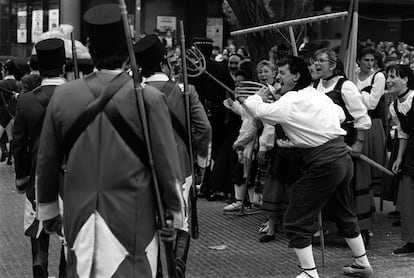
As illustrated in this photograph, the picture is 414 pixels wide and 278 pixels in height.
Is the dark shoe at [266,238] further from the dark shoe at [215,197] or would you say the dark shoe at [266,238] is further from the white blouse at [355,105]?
the dark shoe at [215,197]

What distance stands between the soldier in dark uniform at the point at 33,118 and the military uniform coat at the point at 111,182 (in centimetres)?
206

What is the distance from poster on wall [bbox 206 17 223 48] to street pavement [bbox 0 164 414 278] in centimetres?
1541

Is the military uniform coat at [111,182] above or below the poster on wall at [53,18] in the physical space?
below

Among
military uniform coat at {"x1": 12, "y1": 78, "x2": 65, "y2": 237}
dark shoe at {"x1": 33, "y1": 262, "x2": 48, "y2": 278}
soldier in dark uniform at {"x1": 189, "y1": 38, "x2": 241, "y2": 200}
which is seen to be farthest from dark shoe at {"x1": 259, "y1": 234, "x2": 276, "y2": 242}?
military uniform coat at {"x1": 12, "y1": 78, "x2": 65, "y2": 237}

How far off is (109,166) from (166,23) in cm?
2073

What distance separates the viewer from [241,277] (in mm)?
6812

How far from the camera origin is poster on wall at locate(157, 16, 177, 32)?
23.9 meters

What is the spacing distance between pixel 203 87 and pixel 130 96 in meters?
6.46

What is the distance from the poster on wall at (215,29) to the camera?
24641 mm

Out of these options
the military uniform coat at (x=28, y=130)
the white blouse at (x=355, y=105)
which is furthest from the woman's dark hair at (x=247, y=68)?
the military uniform coat at (x=28, y=130)

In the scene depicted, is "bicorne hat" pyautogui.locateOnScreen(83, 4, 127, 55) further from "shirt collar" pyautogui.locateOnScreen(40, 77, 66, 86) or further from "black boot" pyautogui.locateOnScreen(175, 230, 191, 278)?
"black boot" pyautogui.locateOnScreen(175, 230, 191, 278)

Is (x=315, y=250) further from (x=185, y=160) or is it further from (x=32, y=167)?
(x=32, y=167)

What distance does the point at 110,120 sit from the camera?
3.71m

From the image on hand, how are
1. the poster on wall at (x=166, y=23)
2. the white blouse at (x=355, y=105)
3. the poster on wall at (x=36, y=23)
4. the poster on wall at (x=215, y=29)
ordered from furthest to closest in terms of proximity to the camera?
the poster on wall at (x=36, y=23)
the poster on wall at (x=215, y=29)
the poster on wall at (x=166, y=23)
the white blouse at (x=355, y=105)
